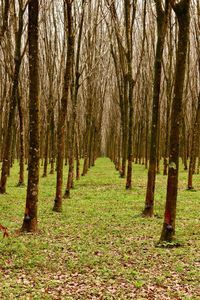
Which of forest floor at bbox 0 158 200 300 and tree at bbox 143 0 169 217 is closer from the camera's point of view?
forest floor at bbox 0 158 200 300

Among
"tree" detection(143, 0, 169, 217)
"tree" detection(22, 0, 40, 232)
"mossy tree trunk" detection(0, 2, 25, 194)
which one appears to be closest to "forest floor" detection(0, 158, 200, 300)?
"tree" detection(22, 0, 40, 232)

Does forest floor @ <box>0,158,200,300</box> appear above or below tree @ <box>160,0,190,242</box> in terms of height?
below

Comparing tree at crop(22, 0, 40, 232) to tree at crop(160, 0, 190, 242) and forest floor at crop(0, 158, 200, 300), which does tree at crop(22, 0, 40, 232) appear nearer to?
forest floor at crop(0, 158, 200, 300)

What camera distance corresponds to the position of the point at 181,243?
7.52 m

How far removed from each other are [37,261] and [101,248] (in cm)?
136

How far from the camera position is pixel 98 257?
6.74 meters

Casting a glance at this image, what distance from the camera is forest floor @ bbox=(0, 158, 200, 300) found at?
5.35 m

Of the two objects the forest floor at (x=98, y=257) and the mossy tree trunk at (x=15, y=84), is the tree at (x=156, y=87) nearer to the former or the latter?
the forest floor at (x=98, y=257)

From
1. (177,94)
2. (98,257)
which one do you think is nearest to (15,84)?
(177,94)

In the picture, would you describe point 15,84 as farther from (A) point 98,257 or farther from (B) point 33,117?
(A) point 98,257

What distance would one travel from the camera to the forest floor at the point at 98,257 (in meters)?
5.35

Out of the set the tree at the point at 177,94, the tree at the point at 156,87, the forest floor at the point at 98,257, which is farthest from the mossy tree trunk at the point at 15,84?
the tree at the point at 177,94

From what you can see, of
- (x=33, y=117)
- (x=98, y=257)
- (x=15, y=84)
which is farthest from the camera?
(x=15, y=84)

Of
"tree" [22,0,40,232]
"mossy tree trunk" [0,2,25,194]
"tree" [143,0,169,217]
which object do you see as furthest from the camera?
"mossy tree trunk" [0,2,25,194]
